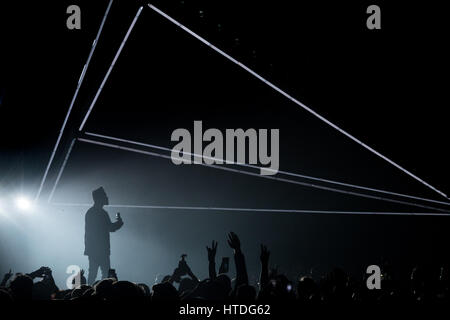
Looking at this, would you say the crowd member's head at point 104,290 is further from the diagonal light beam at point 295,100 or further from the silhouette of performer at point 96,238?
the silhouette of performer at point 96,238

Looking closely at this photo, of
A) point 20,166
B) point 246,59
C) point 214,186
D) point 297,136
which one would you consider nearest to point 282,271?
point 214,186

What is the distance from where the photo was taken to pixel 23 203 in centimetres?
1080

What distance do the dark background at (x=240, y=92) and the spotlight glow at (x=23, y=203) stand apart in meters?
0.76

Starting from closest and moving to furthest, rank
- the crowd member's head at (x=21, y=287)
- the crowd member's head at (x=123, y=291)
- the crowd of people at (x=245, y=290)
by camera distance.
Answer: the crowd of people at (x=245, y=290) < the crowd member's head at (x=123, y=291) < the crowd member's head at (x=21, y=287)

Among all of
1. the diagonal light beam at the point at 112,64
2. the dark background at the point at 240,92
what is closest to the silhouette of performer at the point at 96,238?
the diagonal light beam at the point at 112,64

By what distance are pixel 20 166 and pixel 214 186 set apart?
4242 mm

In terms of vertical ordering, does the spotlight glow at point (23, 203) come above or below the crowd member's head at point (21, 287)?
above

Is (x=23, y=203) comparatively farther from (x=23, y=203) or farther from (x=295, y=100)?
(x=295, y=100)

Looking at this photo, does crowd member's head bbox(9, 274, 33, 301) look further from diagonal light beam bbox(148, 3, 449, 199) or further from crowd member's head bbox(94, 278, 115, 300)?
diagonal light beam bbox(148, 3, 449, 199)

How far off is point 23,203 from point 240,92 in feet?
26.6

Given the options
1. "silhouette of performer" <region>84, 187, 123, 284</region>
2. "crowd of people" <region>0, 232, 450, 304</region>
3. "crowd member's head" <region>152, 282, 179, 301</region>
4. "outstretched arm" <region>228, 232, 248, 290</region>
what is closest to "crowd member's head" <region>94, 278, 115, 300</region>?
"crowd of people" <region>0, 232, 450, 304</region>

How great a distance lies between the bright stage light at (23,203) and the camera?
10.6m

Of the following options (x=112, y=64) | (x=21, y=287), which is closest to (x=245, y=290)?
(x=21, y=287)

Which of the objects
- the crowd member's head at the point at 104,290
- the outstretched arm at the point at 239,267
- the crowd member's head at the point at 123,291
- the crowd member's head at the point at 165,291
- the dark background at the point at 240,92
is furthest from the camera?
the dark background at the point at 240,92
